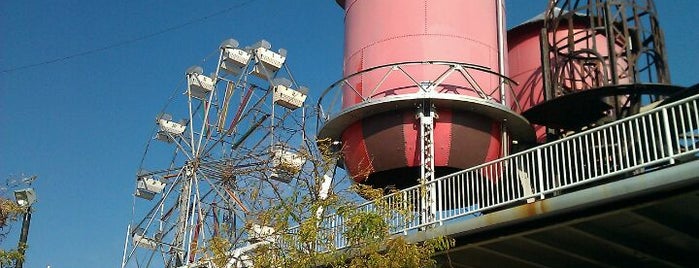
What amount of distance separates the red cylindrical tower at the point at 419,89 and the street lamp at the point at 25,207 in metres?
6.32

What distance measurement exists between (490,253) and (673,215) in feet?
11.1

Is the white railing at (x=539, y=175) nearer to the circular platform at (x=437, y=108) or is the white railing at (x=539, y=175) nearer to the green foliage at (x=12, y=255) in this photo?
the circular platform at (x=437, y=108)

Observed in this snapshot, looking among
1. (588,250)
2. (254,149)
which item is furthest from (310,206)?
(254,149)

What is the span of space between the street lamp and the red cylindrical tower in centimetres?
632

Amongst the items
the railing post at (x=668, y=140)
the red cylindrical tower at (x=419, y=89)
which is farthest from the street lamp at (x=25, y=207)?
the railing post at (x=668, y=140)

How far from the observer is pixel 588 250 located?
14.5m

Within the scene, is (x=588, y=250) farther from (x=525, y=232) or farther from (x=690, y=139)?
(x=690, y=139)

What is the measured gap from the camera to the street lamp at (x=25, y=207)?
18047 mm

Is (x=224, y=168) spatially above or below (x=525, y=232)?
above

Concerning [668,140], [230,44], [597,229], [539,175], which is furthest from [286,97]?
[668,140]

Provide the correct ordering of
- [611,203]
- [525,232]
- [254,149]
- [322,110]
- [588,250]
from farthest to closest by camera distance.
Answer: [254,149]
[322,110]
[588,250]
[525,232]
[611,203]

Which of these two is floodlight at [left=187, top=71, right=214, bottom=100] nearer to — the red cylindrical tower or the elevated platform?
the red cylindrical tower

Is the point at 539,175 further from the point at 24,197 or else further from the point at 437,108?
the point at 24,197

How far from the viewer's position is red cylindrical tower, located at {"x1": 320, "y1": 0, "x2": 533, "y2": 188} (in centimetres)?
1781
